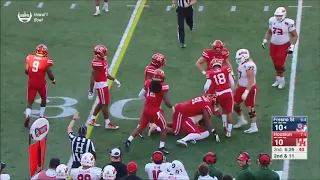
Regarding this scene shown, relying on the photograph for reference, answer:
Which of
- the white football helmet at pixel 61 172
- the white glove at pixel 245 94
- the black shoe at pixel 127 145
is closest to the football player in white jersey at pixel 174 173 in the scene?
the white football helmet at pixel 61 172

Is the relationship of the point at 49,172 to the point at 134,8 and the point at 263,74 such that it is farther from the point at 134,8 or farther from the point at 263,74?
the point at 134,8

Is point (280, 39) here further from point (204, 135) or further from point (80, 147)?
point (80, 147)

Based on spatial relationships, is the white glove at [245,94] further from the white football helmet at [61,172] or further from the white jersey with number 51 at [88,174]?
the white football helmet at [61,172]

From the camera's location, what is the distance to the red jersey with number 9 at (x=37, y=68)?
18.6 meters

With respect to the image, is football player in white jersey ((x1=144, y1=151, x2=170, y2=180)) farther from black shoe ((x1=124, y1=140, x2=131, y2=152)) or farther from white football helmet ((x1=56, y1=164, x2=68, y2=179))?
black shoe ((x1=124, y1=140, x2=131, y2=152))

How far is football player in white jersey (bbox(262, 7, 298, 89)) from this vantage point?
1933 centimetres

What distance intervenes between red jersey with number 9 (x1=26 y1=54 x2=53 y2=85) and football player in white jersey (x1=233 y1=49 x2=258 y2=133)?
3.61m

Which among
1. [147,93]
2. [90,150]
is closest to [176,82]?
[147,93]

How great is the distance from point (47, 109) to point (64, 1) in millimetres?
6118

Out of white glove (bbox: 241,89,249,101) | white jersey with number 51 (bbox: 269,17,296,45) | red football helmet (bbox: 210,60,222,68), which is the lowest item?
white glove (bbox: 241,89,249,101)

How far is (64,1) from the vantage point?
25.2m

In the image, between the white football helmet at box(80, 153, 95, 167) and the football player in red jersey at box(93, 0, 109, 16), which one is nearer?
the white football helmet at box(80, 153, 95, 167)

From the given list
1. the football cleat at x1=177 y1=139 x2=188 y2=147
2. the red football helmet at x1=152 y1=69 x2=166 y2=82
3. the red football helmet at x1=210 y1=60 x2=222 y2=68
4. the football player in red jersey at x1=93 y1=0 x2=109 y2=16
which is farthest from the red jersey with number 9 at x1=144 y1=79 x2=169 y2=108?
the football player in red jersey at x1=93 y1=0 x2=109 y2=16

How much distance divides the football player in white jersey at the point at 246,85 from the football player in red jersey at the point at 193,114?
58cm
